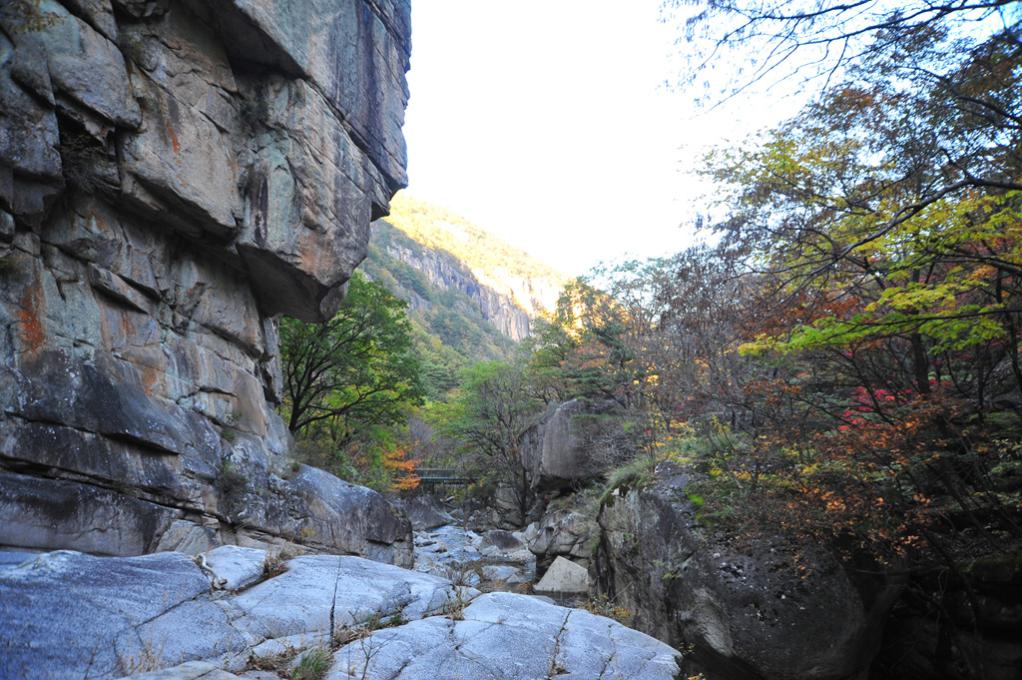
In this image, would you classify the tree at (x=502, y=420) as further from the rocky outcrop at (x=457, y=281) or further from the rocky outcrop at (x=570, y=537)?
the rocky outcrop at (x=457, y=281)

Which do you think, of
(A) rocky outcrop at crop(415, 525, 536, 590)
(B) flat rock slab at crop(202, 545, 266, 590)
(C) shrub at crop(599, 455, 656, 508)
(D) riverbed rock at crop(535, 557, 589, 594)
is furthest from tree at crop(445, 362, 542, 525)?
(B) flat rock slab at crop(202, 545, 266, 590)

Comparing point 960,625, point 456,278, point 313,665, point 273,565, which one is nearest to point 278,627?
point 313,665

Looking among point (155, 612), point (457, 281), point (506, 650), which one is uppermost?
point (457, 281)

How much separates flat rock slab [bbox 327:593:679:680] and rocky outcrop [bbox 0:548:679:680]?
0.04 ft

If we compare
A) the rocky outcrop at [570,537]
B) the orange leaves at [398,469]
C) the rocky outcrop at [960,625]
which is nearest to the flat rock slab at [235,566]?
the rocky outcrop at [960,625]

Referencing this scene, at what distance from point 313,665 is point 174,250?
1099 cm

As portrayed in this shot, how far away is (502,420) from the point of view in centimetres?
2562

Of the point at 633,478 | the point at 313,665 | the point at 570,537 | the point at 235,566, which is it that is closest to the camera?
the point at 313,665

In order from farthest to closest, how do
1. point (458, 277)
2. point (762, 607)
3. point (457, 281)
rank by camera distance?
point (458, 277) < point (457, 281) < point (762, 607)

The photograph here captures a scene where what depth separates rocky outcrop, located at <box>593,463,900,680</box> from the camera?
764 cm

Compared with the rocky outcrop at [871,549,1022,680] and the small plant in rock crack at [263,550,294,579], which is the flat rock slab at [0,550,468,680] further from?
the rocky outcrop at [871,549,1022,680]

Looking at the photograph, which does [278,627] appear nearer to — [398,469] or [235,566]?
[235,566]

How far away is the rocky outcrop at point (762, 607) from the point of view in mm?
7637

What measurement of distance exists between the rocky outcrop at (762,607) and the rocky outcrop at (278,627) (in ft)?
12.9
